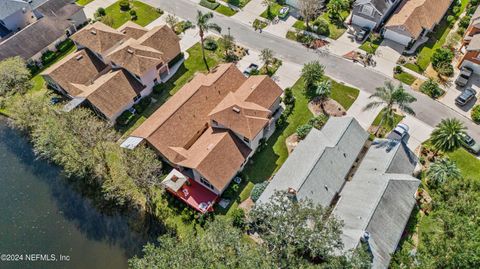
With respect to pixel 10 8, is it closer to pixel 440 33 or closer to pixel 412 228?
pixel 412 228

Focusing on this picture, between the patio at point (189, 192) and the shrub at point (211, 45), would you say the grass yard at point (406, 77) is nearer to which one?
the shrub at point (211, 45)

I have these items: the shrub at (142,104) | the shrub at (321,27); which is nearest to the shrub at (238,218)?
the shrub at (142,104)

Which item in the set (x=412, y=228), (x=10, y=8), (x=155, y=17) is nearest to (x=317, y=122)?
(x=412, y=228)

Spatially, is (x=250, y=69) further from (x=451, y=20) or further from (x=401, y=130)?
(x=451, y=20)

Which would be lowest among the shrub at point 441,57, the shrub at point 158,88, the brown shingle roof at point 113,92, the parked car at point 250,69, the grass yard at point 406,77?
the brown shingle roof at point 113,92

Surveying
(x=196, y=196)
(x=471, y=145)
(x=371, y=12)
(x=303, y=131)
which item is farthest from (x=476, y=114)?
(x=196, y=196)

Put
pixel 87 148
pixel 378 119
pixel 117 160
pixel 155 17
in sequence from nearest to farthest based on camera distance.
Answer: pixel 87 148 < pixel 117 160 < pixel 378 119 < pixel 155 17
